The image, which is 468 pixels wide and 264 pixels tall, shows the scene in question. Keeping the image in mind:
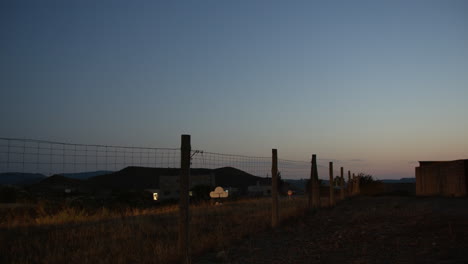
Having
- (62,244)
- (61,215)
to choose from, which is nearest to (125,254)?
(62,244)

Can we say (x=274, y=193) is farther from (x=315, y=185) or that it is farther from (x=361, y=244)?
(x=315, y=185)

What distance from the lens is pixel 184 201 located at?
292 inches

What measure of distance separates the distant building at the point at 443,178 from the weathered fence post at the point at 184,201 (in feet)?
66.7

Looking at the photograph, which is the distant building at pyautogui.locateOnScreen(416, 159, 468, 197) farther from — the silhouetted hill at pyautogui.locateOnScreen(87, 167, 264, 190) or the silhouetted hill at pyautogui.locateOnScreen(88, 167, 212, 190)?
the silhouetted hill at pyautogui.locateOnScreen(88, 167, 212, 190)

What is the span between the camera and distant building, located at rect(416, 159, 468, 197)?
23470 millimetres

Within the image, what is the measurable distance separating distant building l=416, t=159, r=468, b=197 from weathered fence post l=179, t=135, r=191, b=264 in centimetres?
2034

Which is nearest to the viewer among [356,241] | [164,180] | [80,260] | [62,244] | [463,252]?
[463,252]

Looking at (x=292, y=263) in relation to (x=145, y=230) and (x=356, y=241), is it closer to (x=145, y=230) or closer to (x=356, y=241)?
(x=356, y=241)

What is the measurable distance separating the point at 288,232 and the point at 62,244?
5.61 metres

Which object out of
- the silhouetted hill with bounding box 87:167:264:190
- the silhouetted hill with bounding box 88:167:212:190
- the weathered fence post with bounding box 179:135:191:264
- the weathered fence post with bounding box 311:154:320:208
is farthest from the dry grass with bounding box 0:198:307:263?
the silhouetted hill with bounding box 88:167:212:190

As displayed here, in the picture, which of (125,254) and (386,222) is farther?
(386,222)

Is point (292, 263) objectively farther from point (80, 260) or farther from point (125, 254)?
point (80, 260)

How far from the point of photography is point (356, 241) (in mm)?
9125

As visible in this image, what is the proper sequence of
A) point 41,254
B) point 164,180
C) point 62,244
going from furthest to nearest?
point 164,180 → point 62,244 → point 41,254
